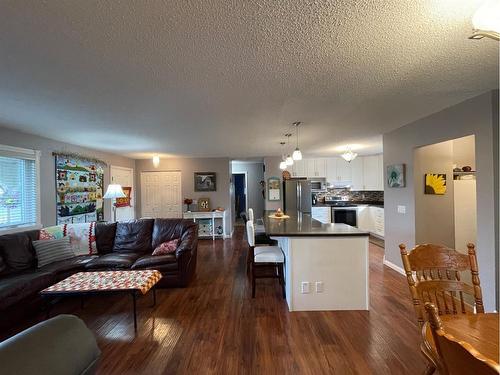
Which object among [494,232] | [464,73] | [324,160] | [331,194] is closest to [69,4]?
[464,73]

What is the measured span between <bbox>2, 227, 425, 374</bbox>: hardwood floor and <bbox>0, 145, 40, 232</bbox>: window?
5.20 feet

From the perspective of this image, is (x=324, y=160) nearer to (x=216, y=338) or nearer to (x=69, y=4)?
(x=216, y=338)

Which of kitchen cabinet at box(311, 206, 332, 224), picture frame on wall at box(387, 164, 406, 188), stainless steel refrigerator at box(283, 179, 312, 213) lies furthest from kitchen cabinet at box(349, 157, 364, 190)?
picture frame on wall at box(387, 164, 406, 188)

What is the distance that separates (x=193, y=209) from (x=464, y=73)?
640cm

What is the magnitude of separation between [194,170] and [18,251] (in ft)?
14.9

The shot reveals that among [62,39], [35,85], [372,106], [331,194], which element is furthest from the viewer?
[331,194]

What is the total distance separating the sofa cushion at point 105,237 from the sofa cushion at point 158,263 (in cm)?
89

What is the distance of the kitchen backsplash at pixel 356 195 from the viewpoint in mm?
7531

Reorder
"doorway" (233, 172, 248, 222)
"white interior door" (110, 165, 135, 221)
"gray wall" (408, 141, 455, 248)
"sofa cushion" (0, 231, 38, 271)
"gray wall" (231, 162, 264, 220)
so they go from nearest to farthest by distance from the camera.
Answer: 1. "sofa cushion" (0, 231, 38, 271)
2. "gray wall" (408, 141, 455, 248)
3. "white interior door" (110, 165, 135, 221)
4. "gray wall" (231, 162, 264, 220)
5. "doorway" (233, 172, 248, 222)

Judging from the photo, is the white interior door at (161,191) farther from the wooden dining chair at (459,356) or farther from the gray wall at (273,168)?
the wooden dining chair at (459,356)

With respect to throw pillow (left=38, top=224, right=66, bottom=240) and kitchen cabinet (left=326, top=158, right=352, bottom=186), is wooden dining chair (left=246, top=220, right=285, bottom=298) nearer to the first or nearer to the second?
throw pillow (left=38, top=224, right=66, bottom=240)

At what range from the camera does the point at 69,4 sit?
49.1 inches

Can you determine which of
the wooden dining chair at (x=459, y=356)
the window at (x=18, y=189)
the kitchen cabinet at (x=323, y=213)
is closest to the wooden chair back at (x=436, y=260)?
the wooden dining chair at (x=459, y=356)

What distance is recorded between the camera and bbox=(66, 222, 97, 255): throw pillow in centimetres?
398
